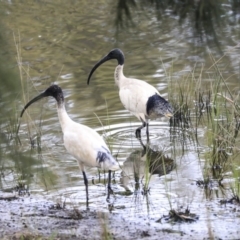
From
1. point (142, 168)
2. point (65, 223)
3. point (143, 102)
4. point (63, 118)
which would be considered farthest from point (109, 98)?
point (65, 223)

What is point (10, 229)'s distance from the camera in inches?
169

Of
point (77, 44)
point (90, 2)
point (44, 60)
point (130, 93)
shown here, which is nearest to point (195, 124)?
point (130, 93)

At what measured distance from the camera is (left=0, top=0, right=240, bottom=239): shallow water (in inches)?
175

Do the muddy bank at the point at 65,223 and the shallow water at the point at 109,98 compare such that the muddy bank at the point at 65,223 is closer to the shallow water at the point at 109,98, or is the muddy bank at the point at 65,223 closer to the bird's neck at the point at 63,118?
the shallow water at the point at 109,98

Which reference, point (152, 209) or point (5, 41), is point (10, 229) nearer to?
point (152, 209)

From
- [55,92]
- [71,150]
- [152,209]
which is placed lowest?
[152,209]

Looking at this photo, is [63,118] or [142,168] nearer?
[63,118]

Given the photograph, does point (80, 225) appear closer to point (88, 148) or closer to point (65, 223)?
point (65, 223)

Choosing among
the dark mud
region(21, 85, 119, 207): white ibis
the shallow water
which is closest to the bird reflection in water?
the shallow water

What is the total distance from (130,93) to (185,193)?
2207 mm

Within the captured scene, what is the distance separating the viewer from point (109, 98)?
26.5 ft

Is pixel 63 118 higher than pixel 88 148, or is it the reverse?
pixel 63 118

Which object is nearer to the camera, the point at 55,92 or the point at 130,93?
the point at 55,92

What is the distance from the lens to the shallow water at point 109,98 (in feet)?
14.6
